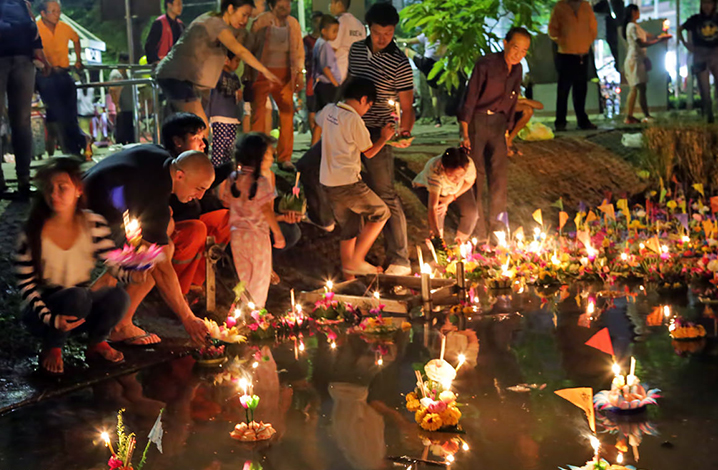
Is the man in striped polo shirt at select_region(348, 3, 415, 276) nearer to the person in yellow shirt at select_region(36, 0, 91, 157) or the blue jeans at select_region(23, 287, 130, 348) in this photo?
the person in yellow shirt at select_region(36, 0, 91, 157)

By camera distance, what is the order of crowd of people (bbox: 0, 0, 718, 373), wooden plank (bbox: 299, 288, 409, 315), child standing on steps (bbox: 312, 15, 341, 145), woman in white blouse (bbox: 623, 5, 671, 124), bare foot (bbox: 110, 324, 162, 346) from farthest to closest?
1. woman in white blouse (bbox: 623, 5, 671, 124)
2. child standing on steps (bbox: 312, 15, 341, 145)
3. wooden plank (bbox: 299, 288, 409, 315)
4. bare foot (bbox: 110, 324, 162, 346)
5. crowd of people (bbox: 0, 0, 718, 373)

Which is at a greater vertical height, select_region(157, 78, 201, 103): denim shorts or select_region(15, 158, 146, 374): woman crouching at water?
select_region(157, 78, 201, 103): denim shorts

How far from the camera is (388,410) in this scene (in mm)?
5473

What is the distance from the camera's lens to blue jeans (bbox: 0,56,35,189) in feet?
29.6

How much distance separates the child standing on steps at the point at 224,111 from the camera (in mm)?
9508

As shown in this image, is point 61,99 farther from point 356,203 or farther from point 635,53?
point 635,53

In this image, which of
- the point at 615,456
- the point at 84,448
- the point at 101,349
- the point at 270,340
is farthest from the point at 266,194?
the point at 615,456

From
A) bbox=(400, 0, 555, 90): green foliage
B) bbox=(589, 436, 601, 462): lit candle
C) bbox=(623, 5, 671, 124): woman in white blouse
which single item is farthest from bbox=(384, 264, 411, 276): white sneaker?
bbox=(623, 5, 671, 124): woman in white blouse

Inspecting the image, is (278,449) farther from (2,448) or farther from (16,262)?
(16,262)

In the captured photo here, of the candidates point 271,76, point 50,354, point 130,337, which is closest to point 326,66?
point 271,76

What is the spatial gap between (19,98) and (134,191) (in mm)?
3280

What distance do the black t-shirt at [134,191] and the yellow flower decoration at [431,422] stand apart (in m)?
2.35

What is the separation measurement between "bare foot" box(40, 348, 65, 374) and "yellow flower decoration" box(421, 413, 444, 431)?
2408mm

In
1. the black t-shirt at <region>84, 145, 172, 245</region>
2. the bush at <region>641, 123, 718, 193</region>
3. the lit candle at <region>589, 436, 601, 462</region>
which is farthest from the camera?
the bush at <region>641, 123, 718, 193</region>
